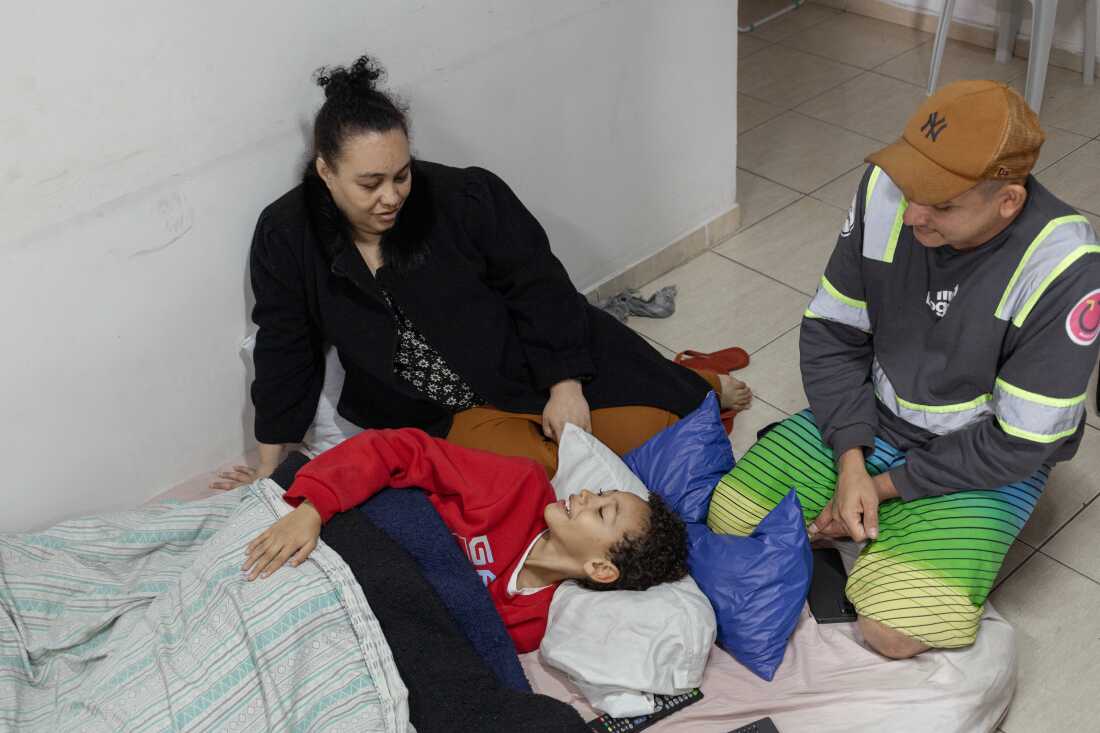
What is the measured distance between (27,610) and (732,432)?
4.98 ft

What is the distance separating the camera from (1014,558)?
2232mm

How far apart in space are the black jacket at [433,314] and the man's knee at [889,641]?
2.22ft

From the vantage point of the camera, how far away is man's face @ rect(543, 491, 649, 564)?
192cm

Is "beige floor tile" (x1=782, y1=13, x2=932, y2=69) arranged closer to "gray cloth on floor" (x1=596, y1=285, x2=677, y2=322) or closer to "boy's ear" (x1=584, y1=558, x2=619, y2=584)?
"gray cloth on floor" (x1=596, y1=285, x2=677, y2=322)

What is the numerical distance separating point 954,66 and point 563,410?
249 cm

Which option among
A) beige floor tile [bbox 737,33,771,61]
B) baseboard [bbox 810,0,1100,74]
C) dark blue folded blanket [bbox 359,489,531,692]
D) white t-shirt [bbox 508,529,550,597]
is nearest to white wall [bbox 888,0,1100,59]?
baseboard [bbox 810,0,1100,74]

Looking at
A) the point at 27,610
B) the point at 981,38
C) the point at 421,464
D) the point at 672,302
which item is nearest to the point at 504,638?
the point at 421,464

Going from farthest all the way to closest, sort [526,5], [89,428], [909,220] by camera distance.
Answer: [526,5], [89,428], [909,220]

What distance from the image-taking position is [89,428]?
2.26 metres

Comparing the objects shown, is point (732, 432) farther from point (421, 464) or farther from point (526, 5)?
point (526, 5)

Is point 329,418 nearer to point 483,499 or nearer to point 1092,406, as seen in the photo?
point 483,499

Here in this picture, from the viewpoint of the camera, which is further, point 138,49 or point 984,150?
point 138,49

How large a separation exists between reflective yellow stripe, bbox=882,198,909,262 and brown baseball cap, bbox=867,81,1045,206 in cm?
17

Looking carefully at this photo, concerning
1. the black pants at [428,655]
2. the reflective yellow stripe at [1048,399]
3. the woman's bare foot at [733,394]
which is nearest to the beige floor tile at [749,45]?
the woman's bare foot at [733,394]
